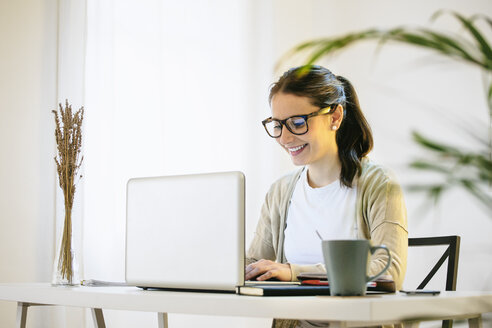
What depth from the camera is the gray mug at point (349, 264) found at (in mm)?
961

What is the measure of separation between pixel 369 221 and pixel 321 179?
251 millimetres

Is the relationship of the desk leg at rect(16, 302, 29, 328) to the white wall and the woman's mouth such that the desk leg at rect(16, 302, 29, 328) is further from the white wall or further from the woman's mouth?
the white wall

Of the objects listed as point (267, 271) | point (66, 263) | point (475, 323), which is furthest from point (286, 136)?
point (475, 323)

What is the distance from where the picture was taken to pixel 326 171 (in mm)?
1918

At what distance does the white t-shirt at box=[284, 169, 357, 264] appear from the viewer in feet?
5.89

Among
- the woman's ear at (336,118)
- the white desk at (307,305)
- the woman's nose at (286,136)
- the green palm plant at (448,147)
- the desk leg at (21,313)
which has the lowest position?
the desk leg at (21,313)

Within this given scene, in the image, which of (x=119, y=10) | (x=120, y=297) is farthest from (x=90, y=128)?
(x=120, y=297)

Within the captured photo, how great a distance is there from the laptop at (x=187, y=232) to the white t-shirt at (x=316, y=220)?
0.69 metres

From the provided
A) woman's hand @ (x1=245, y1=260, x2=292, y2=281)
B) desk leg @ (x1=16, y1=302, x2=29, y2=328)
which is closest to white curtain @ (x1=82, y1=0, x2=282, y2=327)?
desk leg @ (x1=16, y1=302, x2=29, y2=328)

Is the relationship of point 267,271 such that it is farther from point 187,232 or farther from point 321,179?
point 321,179

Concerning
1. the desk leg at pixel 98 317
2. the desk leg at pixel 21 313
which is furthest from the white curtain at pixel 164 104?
the desk leg at pixel 21 313

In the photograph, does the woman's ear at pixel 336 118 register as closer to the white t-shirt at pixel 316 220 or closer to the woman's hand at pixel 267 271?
the white t-shirt at pixel 316 220

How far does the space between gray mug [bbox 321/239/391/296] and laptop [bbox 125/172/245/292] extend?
0.19 metres

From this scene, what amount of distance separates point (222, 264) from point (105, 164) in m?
1.98
